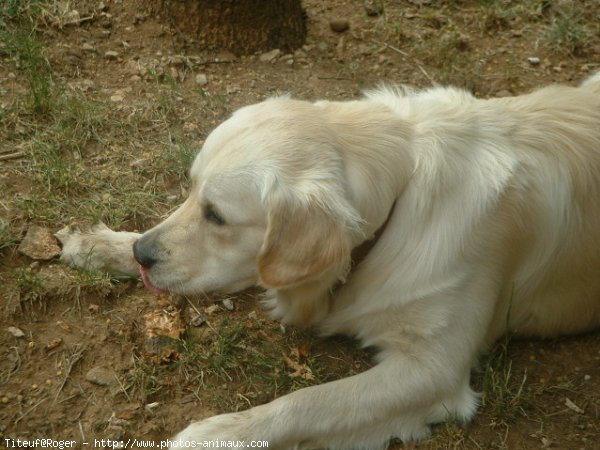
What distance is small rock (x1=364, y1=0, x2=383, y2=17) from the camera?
199 inches

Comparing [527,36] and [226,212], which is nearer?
[226,212]

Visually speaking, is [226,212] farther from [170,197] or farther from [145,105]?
[145,105]

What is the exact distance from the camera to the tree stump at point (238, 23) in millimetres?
4441

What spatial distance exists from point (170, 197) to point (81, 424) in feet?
4.26

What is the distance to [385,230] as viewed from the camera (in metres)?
2.73

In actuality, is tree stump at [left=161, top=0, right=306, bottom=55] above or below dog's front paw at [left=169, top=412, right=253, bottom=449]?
above

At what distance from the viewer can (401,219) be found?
106 inches

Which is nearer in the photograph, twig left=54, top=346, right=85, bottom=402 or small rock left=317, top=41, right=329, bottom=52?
twig left=54, top=346, right=85, bottom=402

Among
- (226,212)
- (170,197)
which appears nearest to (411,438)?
(226,212)

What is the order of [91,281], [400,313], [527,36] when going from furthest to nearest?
[527,36] < [91,281] < [400,313]

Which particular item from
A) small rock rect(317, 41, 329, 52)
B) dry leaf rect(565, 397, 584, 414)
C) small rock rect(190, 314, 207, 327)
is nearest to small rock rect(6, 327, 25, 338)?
small rock rect(190, 314, 207, 327)

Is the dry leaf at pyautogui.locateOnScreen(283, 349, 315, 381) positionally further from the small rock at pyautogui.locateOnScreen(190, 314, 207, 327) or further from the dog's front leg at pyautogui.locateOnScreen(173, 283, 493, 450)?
the small rock at pyautogui.locateOnScreen(190, 314, 207, 327)

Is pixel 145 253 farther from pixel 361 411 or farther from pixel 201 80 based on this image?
pixel 201 80

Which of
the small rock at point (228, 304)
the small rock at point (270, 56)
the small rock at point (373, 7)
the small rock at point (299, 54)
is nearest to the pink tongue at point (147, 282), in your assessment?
the small rock at point (228, 304)
